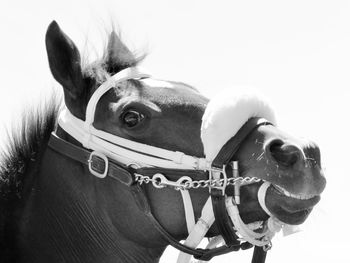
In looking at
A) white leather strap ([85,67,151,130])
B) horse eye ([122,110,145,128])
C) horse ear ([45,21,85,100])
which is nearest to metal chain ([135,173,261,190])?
horse eye ([122,110,145,128])

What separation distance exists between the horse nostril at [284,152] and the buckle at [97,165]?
1.66 metres

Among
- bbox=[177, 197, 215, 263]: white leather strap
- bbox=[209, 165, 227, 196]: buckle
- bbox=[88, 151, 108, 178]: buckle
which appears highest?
bbox=[209, 165, 227, 196]: buckle

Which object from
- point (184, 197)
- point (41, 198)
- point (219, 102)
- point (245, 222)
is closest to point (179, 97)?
point (219, 102)

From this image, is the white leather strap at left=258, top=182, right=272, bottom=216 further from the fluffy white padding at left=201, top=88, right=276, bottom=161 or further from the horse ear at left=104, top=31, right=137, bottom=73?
the horse ear at left=104, top=31, right=137, bottom=73

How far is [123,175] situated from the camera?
6020 millimetres

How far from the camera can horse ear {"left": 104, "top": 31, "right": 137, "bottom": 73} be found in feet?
22.5

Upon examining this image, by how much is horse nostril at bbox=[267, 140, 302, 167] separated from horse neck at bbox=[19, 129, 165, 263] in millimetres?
1638

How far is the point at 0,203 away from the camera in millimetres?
6383

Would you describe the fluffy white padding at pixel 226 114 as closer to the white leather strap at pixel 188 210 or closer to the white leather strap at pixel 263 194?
the white leather strap at pixel 188 210

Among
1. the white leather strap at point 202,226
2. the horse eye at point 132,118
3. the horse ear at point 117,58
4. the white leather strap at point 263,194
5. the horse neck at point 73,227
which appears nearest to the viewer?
the white leather strap at point 263,194

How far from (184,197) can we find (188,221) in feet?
0.72

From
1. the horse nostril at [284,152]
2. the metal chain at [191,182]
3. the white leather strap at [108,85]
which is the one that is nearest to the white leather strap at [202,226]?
the metal chain at [191,182]

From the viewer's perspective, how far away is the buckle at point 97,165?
6.12 metres

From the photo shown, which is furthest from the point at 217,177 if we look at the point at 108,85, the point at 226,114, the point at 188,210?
the point at 108,85
